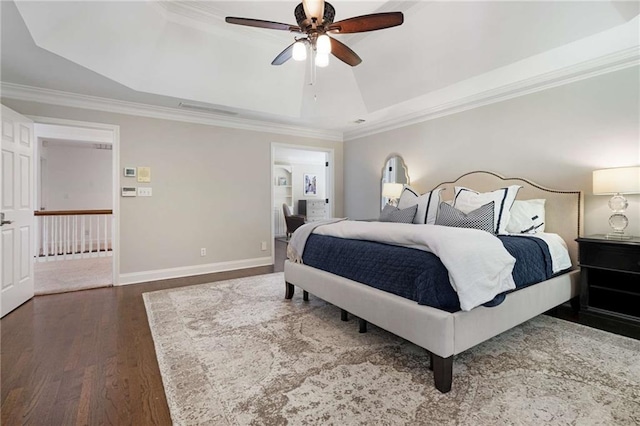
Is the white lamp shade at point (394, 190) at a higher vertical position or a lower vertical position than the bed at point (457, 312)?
higher

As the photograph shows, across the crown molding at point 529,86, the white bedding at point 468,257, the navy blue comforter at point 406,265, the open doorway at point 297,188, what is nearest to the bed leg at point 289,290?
the navy blue comforter at point 406,265

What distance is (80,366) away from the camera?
198cm

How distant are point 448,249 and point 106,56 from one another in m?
3.56

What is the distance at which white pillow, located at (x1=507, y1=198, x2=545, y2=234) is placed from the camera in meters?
3.06

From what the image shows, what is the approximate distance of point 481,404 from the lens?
1584mm

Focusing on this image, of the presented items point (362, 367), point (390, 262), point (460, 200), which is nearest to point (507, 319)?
point (390, 262)

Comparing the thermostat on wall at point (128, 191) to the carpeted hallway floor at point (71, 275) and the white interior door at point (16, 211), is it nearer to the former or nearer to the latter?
the white interior door at point (16, 211)

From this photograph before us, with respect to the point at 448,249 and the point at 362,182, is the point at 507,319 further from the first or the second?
the point at 362,182

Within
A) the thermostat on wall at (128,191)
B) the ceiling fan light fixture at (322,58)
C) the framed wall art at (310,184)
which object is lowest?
the thermostat on wall at (128,191)

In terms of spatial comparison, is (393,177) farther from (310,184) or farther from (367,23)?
(310,184)

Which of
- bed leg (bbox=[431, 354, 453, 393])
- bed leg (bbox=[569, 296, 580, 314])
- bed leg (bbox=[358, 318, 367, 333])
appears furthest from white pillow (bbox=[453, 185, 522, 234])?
bed leg (bbox=[431, 354, 453, 393])

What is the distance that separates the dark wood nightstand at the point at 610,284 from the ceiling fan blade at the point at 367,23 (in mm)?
2482

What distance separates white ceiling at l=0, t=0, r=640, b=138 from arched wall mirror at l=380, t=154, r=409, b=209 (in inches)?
39.8

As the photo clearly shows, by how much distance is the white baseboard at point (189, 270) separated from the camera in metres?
3.98
